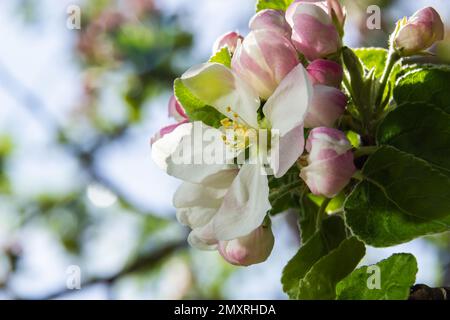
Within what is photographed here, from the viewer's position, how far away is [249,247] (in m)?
0.75

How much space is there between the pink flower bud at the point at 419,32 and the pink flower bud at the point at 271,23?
0.13m

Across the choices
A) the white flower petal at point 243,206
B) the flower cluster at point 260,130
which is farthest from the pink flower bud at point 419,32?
the white flower petal at point 243,206

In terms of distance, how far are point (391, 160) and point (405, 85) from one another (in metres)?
0.10

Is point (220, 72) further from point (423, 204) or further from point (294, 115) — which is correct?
point (423, 204)

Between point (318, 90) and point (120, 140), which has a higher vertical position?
point (120, 140)

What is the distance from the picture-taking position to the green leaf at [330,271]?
2.42ft

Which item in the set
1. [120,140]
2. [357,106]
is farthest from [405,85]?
[120,140]

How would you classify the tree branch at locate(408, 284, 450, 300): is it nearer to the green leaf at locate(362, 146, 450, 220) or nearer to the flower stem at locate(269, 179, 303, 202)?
the green leaf at locate(362, 146, 450, 220)

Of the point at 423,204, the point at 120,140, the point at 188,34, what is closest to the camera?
the point at 423,204

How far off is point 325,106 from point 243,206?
13 centimetres

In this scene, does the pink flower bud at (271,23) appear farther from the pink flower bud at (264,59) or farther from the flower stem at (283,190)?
the flower stem at (283,190)

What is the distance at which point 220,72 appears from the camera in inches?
29.9

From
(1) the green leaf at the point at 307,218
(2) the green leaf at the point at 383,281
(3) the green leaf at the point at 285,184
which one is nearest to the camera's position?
(2) the green leaf at the point at 383,281

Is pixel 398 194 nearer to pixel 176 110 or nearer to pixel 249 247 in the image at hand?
pixel 249 247
